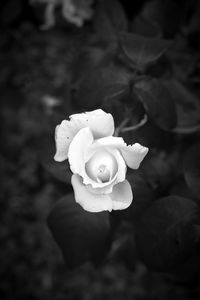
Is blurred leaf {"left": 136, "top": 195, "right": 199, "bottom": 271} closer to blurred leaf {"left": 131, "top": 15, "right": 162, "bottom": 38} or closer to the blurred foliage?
the blurred foliage

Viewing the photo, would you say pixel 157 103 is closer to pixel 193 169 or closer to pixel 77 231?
pixel 193 169

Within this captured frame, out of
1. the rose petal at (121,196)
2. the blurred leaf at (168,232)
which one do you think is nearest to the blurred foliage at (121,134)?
the blurred leaf at (168,232)

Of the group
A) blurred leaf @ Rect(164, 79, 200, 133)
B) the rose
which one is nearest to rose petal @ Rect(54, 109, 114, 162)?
the rose

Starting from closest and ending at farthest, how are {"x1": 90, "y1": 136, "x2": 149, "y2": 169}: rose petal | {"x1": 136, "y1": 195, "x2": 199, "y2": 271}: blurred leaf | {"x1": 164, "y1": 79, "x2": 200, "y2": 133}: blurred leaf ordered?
{"x1": 90, "y1": 136, "x2": 149, "y2": 169}: rose petal, {"x1": 136, "y1": 195, "x2": 199, "y2": 271}: blurred leaf, {"x1": 164, "y1": 79, "x2": 200, "y2": 133}: blurred leaf

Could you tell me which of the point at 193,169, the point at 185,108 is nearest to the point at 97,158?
the point at 193,169

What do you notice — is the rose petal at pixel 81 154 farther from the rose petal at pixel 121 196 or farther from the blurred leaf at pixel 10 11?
the blurred leaf at pixel 10 11

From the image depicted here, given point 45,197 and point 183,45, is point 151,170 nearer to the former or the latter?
point 183,45

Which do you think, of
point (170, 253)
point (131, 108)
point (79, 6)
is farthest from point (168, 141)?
point (79, 6)
